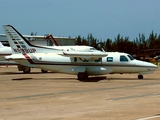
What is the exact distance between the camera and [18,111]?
42.9ft

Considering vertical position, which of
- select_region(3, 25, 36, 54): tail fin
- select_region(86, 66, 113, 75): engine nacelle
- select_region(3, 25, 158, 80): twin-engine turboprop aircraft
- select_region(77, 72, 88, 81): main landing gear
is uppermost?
select_region(3, 25, 36, 54): tail fin

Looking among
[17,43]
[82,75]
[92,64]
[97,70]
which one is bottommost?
[82,75]

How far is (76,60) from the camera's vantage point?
28.7m

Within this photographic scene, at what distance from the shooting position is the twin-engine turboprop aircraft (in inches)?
1101

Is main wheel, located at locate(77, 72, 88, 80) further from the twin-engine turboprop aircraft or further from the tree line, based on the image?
the tree line

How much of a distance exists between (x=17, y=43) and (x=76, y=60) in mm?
4669

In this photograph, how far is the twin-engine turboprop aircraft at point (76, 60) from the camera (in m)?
28.0

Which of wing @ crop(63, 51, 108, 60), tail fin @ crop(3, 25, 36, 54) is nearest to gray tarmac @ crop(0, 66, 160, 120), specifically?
wing @ crop(63, 51, 108, 60)

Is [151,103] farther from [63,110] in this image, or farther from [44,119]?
[44,119]

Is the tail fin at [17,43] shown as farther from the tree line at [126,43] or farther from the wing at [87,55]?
the tree line at [126,43]

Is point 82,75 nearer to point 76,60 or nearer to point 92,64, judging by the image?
point 92,64

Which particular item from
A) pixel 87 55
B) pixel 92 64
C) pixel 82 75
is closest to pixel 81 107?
pixel 87 55

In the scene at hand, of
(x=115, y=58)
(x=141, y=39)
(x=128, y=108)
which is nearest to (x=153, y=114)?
(x=128, y=108)

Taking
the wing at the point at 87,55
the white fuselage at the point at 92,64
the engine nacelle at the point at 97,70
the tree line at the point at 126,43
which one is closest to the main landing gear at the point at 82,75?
the white fuselage at the point at 92,64
